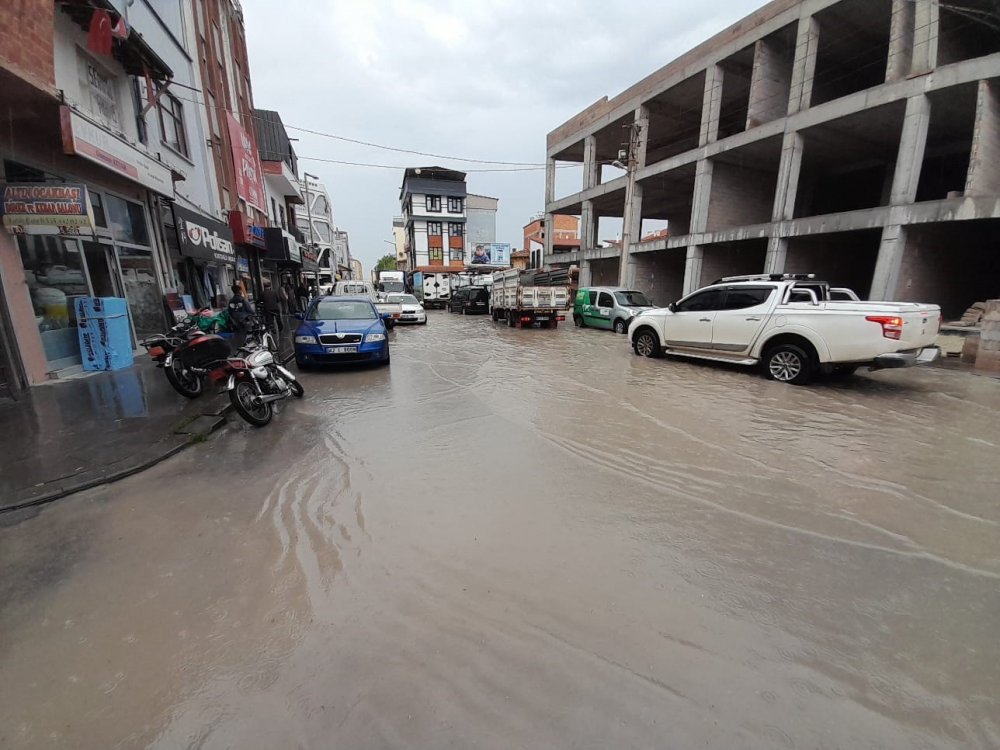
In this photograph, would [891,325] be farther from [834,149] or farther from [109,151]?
[834,149]

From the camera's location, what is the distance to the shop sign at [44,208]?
5.99m

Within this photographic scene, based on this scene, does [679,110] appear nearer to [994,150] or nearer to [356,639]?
[994,150]

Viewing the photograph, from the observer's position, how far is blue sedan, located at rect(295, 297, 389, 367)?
830cm

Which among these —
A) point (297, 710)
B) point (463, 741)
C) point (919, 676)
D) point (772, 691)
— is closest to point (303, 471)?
point (297, 710)

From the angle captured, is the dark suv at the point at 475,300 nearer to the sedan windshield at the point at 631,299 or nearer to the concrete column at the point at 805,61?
the sedan windshield at the point at 631,299

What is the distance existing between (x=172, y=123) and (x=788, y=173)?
19977 millimetres

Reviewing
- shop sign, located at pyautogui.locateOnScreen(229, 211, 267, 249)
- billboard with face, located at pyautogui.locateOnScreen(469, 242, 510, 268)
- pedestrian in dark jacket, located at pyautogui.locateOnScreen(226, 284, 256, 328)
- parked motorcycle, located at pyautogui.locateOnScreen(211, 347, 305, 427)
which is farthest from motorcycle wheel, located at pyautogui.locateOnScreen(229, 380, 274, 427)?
billboard with face, located at pyautogui.locateOnScreen(469, 242, 510, 268)

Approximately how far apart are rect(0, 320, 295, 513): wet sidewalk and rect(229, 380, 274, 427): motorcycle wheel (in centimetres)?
41

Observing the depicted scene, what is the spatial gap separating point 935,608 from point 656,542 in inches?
56.5

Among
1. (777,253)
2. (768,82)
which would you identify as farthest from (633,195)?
(777,253)

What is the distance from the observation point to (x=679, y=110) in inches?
880

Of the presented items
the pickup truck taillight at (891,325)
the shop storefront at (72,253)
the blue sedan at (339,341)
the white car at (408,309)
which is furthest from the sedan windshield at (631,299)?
the shop storefront at (72,253)

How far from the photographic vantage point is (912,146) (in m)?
12.2

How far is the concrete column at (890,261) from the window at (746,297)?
8.62 m
